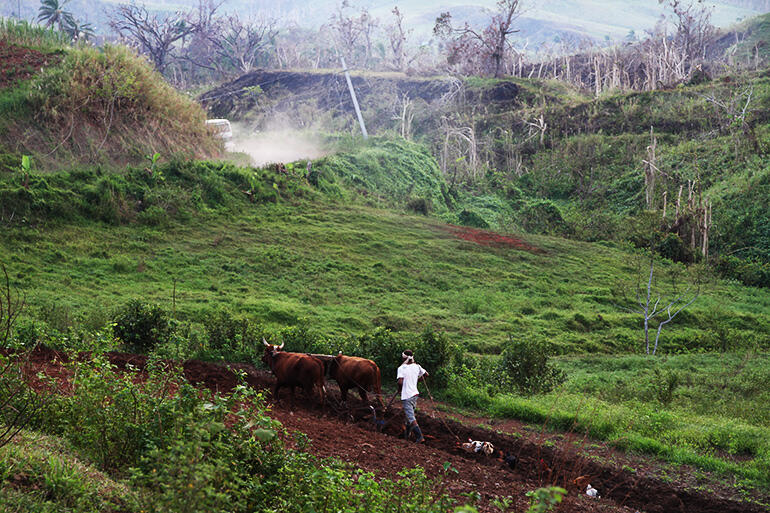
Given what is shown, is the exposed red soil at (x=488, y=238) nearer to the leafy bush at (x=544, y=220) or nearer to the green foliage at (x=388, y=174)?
the green foliage at (x=388, y=174)

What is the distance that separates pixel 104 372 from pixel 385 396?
553 centimetres

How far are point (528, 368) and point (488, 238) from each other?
14.5 metres

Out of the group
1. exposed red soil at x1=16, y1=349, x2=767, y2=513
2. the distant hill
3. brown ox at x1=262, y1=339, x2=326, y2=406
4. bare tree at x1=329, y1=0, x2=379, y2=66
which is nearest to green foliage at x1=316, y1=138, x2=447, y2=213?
brown ox at x1=262, y1=339, x2=326, y2=406

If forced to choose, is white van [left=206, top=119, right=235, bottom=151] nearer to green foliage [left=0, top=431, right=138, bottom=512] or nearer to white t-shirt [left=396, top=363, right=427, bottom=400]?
white t-shirt [left=396, top=363, right=427, bottom=400]

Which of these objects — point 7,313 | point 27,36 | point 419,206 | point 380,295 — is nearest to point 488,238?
point 419,206

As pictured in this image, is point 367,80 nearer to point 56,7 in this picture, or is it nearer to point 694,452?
point 56,7

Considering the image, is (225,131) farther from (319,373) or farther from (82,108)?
(319,373)

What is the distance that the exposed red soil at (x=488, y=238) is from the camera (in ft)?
84.6

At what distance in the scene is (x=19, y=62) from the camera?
24781 mm

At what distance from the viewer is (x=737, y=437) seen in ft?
30.1

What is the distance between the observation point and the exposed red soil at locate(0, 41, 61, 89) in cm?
2375

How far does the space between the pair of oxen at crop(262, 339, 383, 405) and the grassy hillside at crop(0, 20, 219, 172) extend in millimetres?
14891

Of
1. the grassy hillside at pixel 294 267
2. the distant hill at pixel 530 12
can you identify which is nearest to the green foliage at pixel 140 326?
the grassy hillside at pixel 294 267

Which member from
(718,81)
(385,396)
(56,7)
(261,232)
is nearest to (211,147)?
(261,232)
